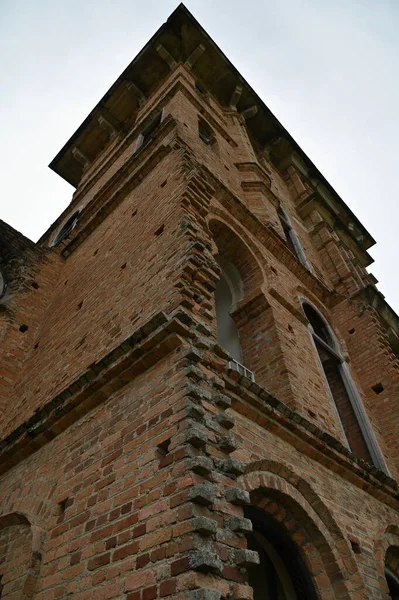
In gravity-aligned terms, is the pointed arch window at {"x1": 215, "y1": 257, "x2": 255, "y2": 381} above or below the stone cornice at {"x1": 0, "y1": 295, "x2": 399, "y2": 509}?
above

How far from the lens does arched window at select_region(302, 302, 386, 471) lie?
22.9 feet

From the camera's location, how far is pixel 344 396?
7785mm

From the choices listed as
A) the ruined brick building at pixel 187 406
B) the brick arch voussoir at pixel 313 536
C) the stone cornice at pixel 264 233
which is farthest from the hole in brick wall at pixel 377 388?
the brick arch voussoir at pixel 313 536

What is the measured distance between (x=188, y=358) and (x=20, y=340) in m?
5.47

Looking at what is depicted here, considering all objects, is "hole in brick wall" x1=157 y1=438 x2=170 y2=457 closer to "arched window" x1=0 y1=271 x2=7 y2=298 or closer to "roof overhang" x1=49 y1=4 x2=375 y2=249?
"arched window" x1=0 y1=271 x2=7 y2=298

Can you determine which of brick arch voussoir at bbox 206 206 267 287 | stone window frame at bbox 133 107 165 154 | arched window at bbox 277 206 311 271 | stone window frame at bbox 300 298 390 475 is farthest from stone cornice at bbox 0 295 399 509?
stone window frame at bbox 133 107 165 154

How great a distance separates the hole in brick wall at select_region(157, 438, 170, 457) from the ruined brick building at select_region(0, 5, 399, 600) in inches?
0.9

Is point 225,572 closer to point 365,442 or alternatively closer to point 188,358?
point 188,358

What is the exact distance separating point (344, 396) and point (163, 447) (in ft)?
19.0

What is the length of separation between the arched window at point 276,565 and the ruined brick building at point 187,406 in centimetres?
2

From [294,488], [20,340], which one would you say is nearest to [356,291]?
[294,488]

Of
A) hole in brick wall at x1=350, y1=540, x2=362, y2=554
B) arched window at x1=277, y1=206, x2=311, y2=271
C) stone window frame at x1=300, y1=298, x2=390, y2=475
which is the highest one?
arched window at x1=277, y1=206, x2=311, y2=271

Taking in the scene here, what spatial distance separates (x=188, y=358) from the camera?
328 centimetres

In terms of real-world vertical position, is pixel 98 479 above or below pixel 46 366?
below
